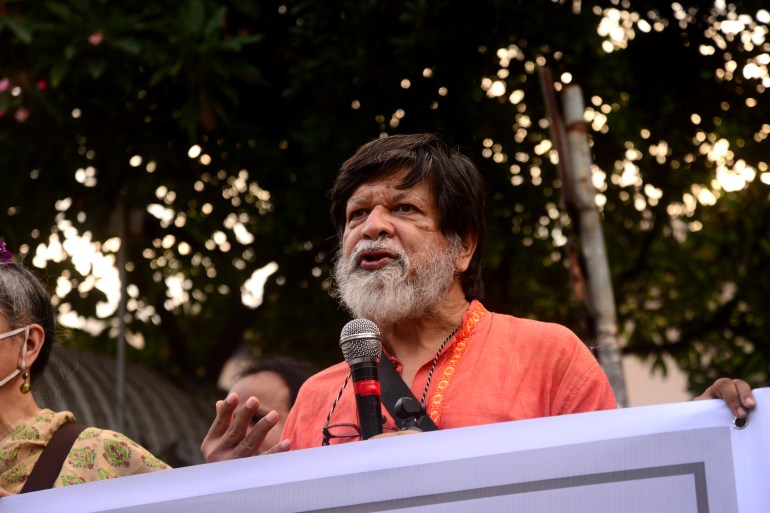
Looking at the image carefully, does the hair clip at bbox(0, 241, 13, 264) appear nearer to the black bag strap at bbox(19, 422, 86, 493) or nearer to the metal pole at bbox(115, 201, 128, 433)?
the black bag strap at bbox(19, 422, 86, 493)

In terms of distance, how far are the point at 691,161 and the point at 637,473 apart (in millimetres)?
5766


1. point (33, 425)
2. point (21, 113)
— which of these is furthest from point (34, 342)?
point (21, 113)

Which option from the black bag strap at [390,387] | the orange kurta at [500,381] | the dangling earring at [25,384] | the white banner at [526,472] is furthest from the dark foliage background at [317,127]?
the white banner at [526,472]

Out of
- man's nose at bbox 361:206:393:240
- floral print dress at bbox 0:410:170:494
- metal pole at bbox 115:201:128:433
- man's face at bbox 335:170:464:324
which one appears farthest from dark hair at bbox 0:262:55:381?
metal pole at bbox 115:201:128:433

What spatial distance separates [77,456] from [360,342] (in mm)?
1020

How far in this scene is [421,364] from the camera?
3.22 metres

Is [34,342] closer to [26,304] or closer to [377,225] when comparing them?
[26,304]

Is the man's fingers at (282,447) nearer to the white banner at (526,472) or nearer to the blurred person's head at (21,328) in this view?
the white banner at (526,472)

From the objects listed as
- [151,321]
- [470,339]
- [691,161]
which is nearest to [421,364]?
[470,339]

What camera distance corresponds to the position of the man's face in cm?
323

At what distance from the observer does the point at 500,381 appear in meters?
3.05

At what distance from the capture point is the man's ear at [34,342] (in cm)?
358

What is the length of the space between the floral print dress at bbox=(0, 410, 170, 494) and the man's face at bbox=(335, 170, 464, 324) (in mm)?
726

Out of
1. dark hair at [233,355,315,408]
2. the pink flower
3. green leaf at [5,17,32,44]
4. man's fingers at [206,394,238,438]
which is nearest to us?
man's fingers at [206,394,238,438]
